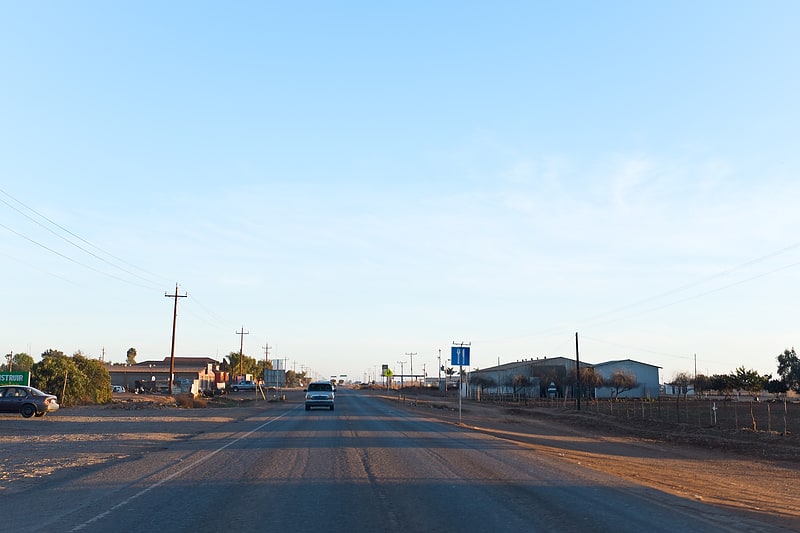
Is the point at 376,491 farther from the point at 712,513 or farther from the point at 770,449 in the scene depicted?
the point at 770,449

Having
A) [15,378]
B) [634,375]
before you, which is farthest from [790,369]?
[15,378]

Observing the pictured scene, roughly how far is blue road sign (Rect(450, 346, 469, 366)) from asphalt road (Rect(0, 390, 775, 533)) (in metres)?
17.5

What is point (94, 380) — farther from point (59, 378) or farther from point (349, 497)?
point (349, 497)

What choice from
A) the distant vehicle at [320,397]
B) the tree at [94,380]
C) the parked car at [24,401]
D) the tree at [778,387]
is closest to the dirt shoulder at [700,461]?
the distant vehicle at [320,397]

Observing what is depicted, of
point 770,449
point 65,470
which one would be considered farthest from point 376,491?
point 770,449

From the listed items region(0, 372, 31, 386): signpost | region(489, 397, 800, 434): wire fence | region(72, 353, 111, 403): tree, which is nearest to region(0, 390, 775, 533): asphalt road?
region(489, 397, 800, 434): wire fence

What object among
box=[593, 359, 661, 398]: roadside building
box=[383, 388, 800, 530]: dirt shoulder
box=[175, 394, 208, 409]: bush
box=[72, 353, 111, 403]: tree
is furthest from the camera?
box=[593, 359, 661, 398]: roadside building

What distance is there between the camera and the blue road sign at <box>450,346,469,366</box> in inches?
1473

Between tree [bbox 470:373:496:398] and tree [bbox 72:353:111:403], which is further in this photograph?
tree [bbox 470:373:496:398]

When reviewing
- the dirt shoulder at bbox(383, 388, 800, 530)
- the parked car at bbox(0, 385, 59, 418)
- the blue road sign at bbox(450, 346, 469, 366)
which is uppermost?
the blue road sign at bbox(450, 346, 469, 366)

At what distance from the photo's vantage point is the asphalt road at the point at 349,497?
32.0 feet

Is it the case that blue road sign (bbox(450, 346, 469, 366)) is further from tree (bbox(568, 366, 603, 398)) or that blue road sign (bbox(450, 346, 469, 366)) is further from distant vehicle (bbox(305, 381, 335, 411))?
tree (bbox(568, 366, 603, 398))

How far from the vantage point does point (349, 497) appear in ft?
39.1

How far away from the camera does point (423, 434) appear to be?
2825 centimetres
